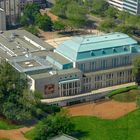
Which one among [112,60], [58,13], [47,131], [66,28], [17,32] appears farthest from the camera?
[58,13]

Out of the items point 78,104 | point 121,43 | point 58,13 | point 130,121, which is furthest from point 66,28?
point 130,121

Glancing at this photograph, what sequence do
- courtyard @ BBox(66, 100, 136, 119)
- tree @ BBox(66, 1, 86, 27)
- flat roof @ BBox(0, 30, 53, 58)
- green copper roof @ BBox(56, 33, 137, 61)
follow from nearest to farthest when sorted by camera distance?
courtyard @ BBox(66, 100, 136, 119) < green copper roof @ BBox(56, 33, 137, 61) < flat roof @ BBox(0, 30, 53, 58) < tree @ BBox(66, 1, 86, 27)

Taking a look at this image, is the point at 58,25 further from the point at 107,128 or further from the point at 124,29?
the point at 107,128

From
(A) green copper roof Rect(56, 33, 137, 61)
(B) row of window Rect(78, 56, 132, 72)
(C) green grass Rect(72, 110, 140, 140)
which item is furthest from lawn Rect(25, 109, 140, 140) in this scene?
(A) green copper roof Rect(56, 33, 137, 61)

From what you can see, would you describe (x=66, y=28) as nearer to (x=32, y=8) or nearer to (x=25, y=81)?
(x=32, y=8)

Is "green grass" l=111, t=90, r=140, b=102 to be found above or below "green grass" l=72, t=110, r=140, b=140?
above

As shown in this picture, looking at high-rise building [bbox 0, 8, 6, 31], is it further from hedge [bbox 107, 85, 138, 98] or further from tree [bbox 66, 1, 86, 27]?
hedge [bbox 107, 85, 138, 98]

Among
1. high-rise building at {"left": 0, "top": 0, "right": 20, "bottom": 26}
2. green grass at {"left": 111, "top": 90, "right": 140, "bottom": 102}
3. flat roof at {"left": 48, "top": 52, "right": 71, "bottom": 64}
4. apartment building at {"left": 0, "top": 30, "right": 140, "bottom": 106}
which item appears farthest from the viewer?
high-rise building at {"left": 0, "top": 0, "right": 20, "bottom": 26}
